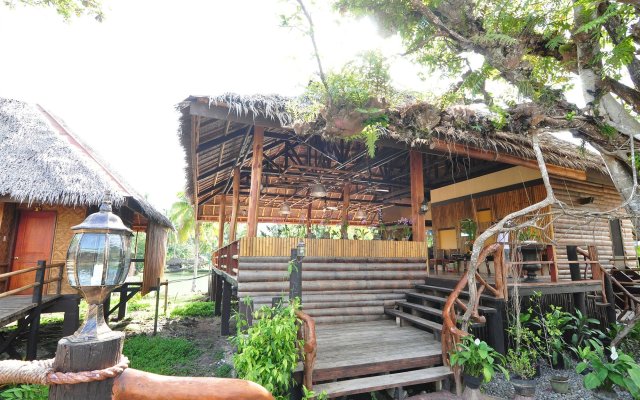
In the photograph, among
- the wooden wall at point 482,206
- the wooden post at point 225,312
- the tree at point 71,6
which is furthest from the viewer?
the wooden wall at point 482,206

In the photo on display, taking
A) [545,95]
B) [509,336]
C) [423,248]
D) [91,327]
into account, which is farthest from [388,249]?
[91,327]

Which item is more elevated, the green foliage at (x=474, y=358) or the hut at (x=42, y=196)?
the hut at (x=42, y=196)

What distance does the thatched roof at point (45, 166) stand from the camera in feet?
22.1

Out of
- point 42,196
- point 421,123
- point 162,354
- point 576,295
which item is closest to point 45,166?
point 42,196

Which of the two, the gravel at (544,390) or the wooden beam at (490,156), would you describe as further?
the wooden beam at (490,156)

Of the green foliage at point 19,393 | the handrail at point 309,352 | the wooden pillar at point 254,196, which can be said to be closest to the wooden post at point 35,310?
the wooden pillar at point 254,196

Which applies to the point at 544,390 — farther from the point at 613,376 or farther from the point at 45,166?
the point at 45,166

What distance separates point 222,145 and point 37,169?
13.7 ft

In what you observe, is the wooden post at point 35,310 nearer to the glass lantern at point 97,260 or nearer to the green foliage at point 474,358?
the glass lantern at point 97,260

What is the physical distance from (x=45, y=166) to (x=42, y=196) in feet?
3.33

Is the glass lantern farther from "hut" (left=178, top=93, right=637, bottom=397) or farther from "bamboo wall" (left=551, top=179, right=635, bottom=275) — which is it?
"bamboo wall" (left=551, top=179, right=635, bottom=275)

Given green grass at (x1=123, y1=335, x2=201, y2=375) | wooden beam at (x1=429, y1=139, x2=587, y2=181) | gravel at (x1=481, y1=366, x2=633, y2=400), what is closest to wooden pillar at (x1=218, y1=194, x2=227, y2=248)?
green grass at (x1=123, y1=335, x2=201, y2=375)

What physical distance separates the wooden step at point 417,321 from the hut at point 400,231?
29 mm

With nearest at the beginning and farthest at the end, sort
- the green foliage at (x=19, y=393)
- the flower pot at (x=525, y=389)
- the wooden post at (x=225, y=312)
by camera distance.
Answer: the green foliage at (x=19, y=393)
the flower pot at (x=525, y=389)
the wooden post at (x=225, y=312)
